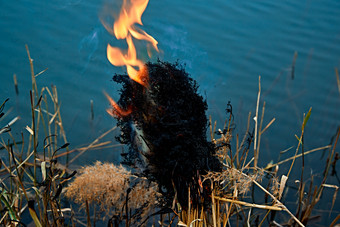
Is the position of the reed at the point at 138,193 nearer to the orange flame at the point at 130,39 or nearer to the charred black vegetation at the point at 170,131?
the charred black vegetation at the point at 170,131

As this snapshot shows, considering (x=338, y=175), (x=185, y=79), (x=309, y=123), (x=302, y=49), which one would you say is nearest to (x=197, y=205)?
(x=185, y=79)

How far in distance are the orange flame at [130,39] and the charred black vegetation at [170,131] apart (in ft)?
0.13

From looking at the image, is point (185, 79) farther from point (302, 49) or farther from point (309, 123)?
point (302, 49)

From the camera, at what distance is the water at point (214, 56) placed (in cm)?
368

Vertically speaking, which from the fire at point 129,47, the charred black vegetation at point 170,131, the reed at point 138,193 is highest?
the fire at point 129,47

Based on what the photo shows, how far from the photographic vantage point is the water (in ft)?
12.1

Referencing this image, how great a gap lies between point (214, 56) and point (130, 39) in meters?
2.56

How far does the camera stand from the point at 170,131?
1.54 meters

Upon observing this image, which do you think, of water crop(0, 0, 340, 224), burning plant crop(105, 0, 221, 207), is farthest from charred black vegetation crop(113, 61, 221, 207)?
water crop(0, 0, 340, 224)

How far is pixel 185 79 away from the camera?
5.36 feet

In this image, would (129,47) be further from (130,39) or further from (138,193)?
(138,193)

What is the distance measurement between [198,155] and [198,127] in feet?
0.37

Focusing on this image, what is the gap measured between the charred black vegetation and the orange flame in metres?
0.04

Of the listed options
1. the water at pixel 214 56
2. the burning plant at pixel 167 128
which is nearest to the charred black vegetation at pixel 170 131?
the burning plant at pixel 167 128
